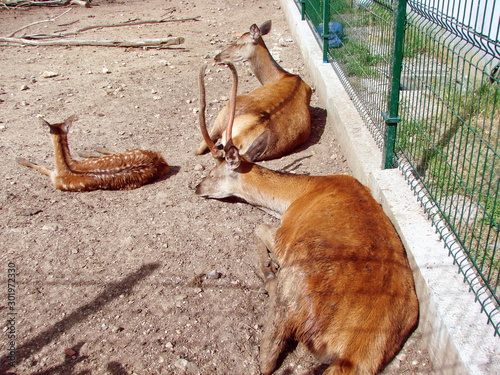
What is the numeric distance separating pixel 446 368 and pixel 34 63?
7.64 m

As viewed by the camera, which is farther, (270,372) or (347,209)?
(347,209)

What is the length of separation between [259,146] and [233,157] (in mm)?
942

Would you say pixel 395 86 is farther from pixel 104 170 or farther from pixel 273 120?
pixel 104 170

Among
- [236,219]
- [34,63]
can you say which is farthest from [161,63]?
[236,219]

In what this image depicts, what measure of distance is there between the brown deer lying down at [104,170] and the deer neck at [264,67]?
2512mm

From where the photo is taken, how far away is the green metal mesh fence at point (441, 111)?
288 cm

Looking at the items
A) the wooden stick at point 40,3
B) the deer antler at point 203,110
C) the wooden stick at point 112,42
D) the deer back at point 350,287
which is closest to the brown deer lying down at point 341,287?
the deer back at point 350,287

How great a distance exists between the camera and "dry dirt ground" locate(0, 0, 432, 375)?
10.1 feet

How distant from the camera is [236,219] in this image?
443 centimetres

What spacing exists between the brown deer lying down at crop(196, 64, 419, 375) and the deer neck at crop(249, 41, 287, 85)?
3426mm

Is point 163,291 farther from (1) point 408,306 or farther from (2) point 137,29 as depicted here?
(2) point 137,29

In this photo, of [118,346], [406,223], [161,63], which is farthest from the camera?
[161,63]

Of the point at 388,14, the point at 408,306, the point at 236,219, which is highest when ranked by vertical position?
the point at 388,14

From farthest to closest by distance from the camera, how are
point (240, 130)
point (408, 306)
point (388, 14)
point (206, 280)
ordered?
point (240, 130)
point (388, 14)
point (206, 280)
point (408, 306)
